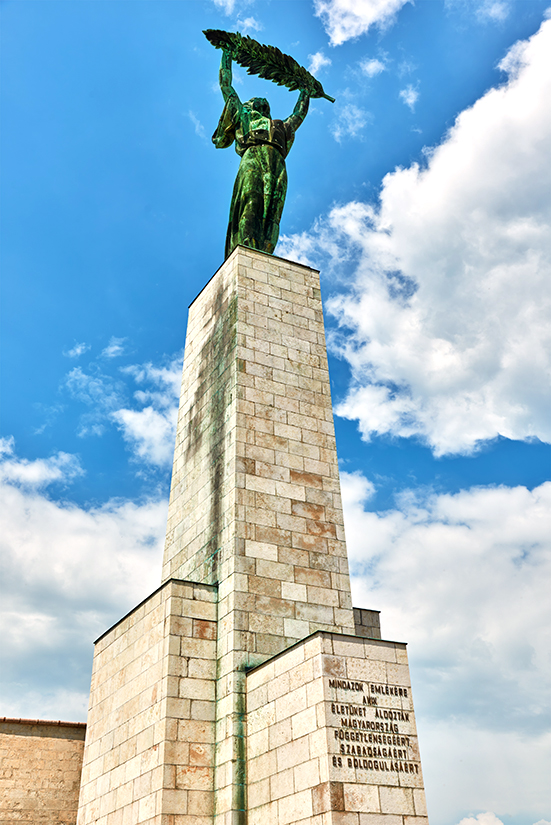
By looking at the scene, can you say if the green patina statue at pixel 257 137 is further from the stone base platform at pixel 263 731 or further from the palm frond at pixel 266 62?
the stone base platform at pixel 263 731

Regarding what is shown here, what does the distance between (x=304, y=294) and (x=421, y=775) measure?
10859 millimetres

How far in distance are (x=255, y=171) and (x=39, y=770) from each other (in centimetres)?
1666

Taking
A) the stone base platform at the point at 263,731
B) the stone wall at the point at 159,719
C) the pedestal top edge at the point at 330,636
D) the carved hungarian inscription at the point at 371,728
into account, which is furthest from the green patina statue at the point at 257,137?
the carved hungarian inscription at the point at 371,728

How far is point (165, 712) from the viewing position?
12.3 m

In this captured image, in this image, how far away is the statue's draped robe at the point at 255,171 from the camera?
19.1 meters

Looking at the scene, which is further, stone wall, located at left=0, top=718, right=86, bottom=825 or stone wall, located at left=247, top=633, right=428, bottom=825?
stone wall, located at left=0, top=718, right=86, bottom=825

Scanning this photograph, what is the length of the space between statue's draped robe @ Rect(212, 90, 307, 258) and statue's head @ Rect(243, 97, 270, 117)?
0.10 metres

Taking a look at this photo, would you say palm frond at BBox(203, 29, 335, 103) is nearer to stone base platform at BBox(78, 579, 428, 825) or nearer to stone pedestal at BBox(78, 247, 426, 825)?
stone pedestal at BBox(78, 247, 426, 825)

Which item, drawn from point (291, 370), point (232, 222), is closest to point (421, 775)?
point (291, 370)

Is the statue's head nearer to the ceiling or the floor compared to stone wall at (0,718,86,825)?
nearer to the ceiling

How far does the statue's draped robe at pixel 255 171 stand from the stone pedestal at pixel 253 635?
66.6 inches

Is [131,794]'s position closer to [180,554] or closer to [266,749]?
[266,749]

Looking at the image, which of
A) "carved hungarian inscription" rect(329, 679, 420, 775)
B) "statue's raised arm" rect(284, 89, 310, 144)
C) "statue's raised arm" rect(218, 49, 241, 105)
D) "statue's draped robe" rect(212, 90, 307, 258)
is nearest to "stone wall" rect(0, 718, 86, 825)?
"carved hungarian inscription" rect(329, 679, 420, 775)

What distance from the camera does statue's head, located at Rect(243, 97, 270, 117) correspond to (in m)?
20.8
